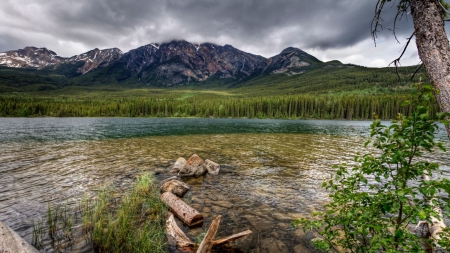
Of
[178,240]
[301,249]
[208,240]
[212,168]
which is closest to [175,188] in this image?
[178,240]

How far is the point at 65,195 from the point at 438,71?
1485 centimetres

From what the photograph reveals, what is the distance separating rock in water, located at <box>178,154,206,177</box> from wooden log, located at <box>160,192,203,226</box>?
5145 millimetres

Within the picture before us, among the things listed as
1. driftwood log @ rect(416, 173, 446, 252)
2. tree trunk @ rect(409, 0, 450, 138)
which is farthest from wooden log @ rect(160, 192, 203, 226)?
tree trunk @ rect(409, 0, 450, 138)

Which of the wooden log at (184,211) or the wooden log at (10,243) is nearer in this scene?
the wooden log at (10,243)

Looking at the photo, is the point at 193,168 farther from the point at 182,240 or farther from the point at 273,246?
the point at 273,246

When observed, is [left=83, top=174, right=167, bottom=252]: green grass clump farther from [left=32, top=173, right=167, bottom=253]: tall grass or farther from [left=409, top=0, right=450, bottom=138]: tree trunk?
[left=409, top=0, right=450, bottom=138]: tree trunk

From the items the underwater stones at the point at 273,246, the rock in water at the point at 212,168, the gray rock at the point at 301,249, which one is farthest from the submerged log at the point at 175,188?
the gray rock at the point at 301,249

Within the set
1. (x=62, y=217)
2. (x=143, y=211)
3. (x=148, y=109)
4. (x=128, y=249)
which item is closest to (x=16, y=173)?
(x=62, y=217)

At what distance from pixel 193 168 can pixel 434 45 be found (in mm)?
13627

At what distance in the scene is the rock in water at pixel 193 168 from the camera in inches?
602

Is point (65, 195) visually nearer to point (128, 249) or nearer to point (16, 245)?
point (128, 249)

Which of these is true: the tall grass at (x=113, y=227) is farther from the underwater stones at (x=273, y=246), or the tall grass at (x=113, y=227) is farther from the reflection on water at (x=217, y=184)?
the underwater stones at (x=273, y=246)

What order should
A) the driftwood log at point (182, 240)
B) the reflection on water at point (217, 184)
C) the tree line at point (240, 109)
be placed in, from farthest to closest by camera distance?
the tree line at point (240, 109) → the reflection on water at point (217, 184) → the driftwood log at point (182, 240)

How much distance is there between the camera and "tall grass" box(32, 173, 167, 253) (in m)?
6.43
